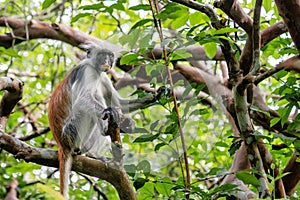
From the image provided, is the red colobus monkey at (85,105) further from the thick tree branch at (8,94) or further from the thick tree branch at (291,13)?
the thick tree branch at (291,13)

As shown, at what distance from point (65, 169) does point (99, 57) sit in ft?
4.78

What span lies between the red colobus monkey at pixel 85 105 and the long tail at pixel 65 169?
0.13 m

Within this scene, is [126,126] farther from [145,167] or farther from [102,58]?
[102,58]

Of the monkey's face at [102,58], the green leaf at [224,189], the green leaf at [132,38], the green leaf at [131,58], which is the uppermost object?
the green leaf at [132,38]

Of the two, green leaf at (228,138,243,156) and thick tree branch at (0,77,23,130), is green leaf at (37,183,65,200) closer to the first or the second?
thick tree branch at (0,77,23,130)

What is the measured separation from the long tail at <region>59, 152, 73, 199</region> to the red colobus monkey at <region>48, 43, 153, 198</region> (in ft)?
0.44

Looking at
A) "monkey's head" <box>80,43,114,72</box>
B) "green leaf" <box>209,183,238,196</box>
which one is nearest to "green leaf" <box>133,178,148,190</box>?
"green leaf" <box>209,183,238,196</box>

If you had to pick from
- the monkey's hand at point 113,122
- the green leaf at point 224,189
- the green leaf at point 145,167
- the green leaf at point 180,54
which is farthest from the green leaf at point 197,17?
the green leaf at point 224,189

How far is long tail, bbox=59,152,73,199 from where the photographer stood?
3320mm

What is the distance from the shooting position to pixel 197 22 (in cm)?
277

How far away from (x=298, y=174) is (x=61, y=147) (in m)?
1.69

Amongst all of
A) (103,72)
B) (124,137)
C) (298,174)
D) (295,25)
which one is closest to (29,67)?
(103,72)

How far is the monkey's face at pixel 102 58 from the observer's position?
14.1ft

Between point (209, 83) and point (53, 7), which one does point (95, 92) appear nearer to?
point (209, 83)
